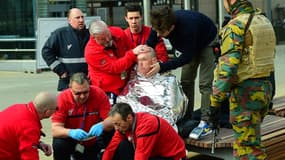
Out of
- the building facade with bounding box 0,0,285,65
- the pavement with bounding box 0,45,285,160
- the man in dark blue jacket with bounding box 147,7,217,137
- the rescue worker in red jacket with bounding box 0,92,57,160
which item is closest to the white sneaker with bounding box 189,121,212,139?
the man in dark blue jacket with bounding box 147,7,217,137

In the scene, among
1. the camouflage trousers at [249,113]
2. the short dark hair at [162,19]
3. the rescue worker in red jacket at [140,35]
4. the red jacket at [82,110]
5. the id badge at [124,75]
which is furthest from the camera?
the rescue worker in red jacket at [140,35]

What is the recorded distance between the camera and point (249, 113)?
Answer: 4.43 m

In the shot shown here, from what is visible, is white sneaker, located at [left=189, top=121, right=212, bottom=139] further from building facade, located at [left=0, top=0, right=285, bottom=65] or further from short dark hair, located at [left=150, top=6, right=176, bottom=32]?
building facade, located at [left=0, top=0, right=285, bottom=65]

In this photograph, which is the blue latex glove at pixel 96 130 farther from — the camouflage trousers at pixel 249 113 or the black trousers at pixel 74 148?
the camouflage trousers at pixel 249 113

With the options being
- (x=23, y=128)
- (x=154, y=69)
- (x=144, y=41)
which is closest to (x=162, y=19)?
(x=154, y=69)

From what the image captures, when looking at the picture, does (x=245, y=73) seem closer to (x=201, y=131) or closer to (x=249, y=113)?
(x=249, y=113)

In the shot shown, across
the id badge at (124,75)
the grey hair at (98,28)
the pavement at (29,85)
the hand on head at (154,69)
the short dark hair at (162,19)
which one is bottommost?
the pavement at (29,85)

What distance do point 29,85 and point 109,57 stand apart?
7173mm

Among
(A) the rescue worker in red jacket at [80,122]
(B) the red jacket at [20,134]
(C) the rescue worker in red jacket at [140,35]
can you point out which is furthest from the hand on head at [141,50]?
(B) the red jacket at [20,134]

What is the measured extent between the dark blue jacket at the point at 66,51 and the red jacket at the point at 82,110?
1.14 m

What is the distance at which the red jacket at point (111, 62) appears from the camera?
549 cm

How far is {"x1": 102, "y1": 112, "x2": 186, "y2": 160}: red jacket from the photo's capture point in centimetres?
446

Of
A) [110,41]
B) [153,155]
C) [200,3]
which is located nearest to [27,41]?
[200,3]

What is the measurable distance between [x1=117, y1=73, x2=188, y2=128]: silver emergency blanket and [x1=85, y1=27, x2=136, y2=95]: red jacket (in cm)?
14
